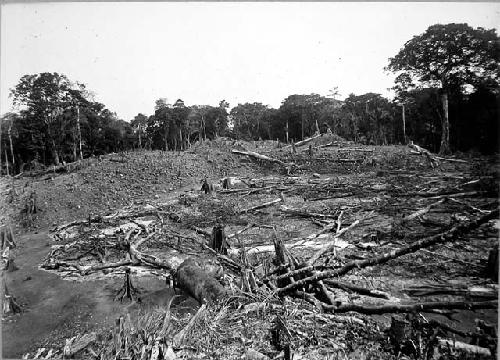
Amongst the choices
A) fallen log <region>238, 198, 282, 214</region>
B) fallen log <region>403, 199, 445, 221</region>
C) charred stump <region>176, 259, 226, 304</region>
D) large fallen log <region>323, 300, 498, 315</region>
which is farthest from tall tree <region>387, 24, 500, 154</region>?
charred stump <region>176, 259, 226, 304</region>

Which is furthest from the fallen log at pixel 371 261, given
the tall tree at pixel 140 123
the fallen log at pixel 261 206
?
the tall tree at pixel 140 123

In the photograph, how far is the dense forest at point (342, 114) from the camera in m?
6.51

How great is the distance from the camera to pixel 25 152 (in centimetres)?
2406

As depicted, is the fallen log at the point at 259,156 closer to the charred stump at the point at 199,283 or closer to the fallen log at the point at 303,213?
the fallen log at the point at 303,213

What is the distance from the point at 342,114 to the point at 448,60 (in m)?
21.4

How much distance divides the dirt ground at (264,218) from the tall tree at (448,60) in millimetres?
2060

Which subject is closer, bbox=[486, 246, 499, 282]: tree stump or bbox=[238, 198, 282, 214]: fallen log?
bbox=[486, 246, 499, 282]: tree stump

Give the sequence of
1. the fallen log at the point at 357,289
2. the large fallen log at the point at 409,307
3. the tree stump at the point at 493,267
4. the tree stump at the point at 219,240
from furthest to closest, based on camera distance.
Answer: the tree stump at the point at 219,240 → the tree stump at the point at 493,267 → the fallen log at the point at 357,289 → the large fallen log at the point at 409,307

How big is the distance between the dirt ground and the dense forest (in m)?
1.69

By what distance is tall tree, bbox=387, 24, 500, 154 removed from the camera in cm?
542

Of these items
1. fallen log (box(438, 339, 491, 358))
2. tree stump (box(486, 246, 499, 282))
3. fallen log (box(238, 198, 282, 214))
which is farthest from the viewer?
fallen log (box(238, 198, 282, 214))

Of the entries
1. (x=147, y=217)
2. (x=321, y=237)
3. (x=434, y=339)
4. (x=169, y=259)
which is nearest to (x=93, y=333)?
(x=169, y=259)

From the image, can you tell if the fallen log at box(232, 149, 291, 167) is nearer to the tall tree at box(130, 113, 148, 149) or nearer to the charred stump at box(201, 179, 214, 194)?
the charred stump at box(201, 179, 214, 194)

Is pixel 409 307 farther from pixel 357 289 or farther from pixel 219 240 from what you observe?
pixel 219 240
